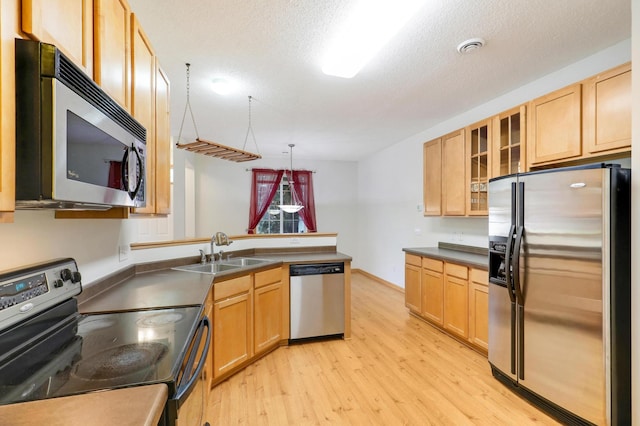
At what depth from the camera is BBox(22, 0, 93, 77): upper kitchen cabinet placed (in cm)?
75

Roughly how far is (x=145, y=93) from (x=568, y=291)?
2.80 metres

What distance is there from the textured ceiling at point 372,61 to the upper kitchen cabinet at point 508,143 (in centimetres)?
36

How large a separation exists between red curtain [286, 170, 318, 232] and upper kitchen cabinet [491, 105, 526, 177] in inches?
161

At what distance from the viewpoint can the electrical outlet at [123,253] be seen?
82.7 inches

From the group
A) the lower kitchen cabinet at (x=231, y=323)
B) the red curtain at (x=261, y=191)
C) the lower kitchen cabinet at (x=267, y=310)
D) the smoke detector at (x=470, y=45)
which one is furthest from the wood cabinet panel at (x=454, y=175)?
the red curtain at (x=261, y=191)

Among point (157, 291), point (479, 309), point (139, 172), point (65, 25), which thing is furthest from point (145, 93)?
point (479, 309)

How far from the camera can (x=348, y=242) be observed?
273 inches

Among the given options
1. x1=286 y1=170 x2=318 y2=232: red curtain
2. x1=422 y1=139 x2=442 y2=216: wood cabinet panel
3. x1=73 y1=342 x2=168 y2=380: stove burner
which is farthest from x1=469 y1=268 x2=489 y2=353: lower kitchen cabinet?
x1=286 y1=170 x2=318 y2=232: red curtain

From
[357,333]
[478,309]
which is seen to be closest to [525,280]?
[478,309]

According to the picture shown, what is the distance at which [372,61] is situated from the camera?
7.90ft

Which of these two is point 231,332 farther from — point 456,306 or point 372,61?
point 372,61

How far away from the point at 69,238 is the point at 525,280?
287cm

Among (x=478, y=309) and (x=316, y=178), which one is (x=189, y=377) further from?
(x=316, y=178)

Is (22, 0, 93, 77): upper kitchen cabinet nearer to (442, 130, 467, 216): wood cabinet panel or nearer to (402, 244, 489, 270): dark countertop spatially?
(402, 244, 489, 270): dark countertop
